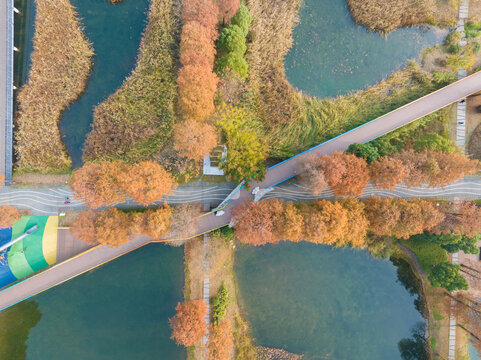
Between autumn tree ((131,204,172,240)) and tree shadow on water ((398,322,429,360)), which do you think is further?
tree shadow on water ((398,322,429,360))

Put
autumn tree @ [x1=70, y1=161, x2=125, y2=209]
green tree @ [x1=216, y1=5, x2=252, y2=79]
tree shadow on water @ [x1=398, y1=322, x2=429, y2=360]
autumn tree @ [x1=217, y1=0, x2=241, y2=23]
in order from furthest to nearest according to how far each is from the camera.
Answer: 1. tree shadow on water @ [x1=398, y1=322, x2=429, y2=360]
2. autumn tree @ [x1=217, y1=0, x2=241, y2=23]
3. green tree @ [x1=216, y1=5, x2=252, y2=79]
4. autumn tree @ [x1=70, y1=161, x2=125, y2=209]

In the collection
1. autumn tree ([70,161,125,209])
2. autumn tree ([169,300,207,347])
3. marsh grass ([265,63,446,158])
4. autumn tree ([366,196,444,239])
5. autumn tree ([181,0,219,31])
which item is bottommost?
autumn tree ([169,300,207,347])

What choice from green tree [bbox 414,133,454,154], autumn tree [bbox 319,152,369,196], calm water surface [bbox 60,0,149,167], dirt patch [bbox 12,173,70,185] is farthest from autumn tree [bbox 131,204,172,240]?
green tree [bbox 414,133,454,154]

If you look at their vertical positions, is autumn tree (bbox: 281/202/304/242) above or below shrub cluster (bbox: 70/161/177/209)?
below

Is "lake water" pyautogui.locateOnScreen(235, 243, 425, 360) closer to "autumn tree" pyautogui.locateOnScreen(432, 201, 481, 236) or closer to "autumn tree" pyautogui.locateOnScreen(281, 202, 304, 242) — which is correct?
"autumn tree" pyautogui.locateOnScreen(281, 202, 304, 242)

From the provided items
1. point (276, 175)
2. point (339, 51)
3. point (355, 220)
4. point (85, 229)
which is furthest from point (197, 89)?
point (355, 220)

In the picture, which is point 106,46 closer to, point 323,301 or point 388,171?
point 388,171

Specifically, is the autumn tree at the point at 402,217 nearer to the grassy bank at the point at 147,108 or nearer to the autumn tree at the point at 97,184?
the grassy bank at the point at 147,108
